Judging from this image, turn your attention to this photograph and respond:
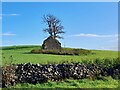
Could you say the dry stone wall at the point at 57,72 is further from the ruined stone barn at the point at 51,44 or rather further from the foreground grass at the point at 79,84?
the ruined stone barn at the point at 51,44

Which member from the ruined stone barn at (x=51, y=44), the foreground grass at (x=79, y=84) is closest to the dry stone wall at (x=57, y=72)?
the foreground grass at (x=79, y=84)

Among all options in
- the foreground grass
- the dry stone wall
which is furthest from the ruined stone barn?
the foreground grass

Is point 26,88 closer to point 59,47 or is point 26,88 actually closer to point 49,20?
point 49,20

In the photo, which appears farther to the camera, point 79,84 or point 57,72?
point 57,72

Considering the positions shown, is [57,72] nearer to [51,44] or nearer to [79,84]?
[79,84]

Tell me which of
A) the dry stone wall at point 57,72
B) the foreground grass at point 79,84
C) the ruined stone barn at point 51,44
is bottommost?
the foreground grass at point 79,84

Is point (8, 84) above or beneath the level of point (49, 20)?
beneath

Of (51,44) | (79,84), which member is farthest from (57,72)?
(51,44)

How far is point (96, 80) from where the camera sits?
48.6ft

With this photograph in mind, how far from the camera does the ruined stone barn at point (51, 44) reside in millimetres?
33438

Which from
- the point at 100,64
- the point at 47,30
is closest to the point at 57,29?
the point at 47,30

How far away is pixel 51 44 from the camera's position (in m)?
34.4

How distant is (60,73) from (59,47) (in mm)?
18683

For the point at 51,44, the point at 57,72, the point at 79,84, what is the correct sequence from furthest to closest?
the point at 51,44 → the point at 57,72 → the point at 79,84
